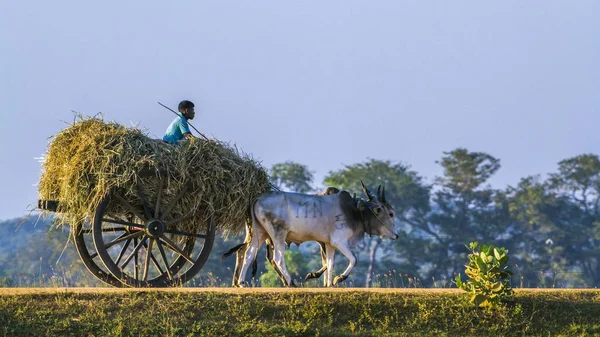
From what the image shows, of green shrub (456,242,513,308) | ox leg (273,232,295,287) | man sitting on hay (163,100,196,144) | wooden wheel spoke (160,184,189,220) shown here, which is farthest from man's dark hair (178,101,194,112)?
green shrub (456,242,513,308)

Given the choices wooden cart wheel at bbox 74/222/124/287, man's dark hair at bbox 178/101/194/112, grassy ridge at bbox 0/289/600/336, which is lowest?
grassy ridge at bbox 0/289/600/336

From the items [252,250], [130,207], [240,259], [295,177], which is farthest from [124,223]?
[295,177]

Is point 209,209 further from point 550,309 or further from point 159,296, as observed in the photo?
point 550,309

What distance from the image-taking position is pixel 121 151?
588 inches

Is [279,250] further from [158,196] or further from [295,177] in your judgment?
[295,177]

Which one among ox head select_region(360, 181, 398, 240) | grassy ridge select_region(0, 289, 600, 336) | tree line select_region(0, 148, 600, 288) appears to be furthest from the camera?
tree line select_region(0, 148, 600, 288)

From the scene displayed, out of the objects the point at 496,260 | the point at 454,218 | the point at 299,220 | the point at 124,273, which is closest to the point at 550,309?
the point at 496,260

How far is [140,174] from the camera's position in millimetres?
15102

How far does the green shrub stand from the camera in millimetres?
14156

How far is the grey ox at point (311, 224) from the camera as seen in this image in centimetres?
1597

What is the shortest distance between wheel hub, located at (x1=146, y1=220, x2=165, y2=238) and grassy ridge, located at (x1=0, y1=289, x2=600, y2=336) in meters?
1.15

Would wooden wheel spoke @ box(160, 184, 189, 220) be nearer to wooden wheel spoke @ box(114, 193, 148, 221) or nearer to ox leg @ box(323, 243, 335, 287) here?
wooden wheel spoke @ box(114, 193, 148, 221)

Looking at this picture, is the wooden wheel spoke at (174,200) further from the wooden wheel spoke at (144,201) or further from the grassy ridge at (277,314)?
the grassy ridge at (277,314)

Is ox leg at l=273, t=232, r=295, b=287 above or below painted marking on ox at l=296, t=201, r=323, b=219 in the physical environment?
below
